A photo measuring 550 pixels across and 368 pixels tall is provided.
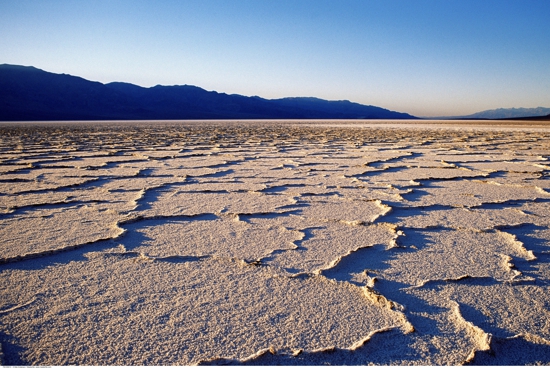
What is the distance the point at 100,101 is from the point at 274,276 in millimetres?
66468

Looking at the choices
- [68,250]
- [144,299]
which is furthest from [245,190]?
[144,299]

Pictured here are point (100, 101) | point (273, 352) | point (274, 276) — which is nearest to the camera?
point (273, 352)

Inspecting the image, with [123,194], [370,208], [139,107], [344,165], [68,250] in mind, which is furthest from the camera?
[139,107]

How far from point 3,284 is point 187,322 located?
2.25ft

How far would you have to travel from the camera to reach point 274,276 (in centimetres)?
136

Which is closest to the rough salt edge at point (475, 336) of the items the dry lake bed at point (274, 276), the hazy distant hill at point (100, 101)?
the dry lake bed at point (274, 276)

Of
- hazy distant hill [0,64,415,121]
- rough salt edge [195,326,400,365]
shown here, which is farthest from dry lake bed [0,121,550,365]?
hazy distant hill [0,64,415,121]

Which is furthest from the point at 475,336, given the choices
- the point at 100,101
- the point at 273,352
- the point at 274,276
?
the point at 100,101

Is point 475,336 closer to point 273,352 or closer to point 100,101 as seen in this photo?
point 273,352

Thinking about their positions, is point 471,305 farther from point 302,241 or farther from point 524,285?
point 302,241

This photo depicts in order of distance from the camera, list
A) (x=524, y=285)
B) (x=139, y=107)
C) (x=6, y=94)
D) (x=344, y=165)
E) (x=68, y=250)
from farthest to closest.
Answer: (x=139, y=107) < (x=6, y=94) < (x=344, y=165) < (x=68, y=250) < (x=524, y=285)

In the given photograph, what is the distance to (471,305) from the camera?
1.16 metres

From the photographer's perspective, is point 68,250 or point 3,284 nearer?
point 3,284

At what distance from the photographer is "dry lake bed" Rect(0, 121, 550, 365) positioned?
97 cm
